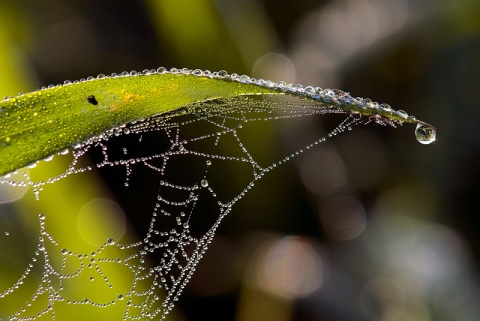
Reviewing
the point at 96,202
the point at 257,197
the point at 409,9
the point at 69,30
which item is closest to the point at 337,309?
the point at 257,197

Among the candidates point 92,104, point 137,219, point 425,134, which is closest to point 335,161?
point 137,219

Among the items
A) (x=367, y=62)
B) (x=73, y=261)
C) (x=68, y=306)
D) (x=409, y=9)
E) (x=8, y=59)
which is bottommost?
(x=68, y=306)

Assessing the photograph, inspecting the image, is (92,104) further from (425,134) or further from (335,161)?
(335,161)

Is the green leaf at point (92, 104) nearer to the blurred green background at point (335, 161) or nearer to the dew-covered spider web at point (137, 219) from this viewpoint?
the dew-covered spider web at point (137, 219)

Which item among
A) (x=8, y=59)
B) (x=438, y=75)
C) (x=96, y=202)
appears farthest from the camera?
(x=438, y=75)

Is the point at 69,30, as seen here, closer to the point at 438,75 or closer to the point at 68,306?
the point at 68,306

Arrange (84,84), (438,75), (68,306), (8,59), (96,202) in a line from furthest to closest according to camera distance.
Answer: (438,75) → (8,59) → (96,202) → (68,306) → (84,84)

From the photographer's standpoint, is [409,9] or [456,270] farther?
[409,9]

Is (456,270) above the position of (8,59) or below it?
below

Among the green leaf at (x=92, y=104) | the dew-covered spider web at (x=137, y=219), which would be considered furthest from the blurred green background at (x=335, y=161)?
the green leaf at (x=92, y=104)
